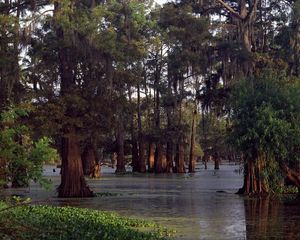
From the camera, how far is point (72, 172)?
2806 cm

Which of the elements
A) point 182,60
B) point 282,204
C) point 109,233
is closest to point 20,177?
point 109,233

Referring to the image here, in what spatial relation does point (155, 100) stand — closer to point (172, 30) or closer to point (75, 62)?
point (172, 30)

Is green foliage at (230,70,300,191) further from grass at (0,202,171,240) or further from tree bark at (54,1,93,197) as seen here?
grass at (0,202,171,240)

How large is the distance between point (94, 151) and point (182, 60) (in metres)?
25.1

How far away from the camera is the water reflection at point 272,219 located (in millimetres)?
14539

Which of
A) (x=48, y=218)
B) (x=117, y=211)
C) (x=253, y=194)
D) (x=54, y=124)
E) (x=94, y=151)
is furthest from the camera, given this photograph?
(x=94, y=151)

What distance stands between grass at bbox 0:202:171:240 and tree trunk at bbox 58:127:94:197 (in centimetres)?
1029

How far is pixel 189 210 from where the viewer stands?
2111 cm

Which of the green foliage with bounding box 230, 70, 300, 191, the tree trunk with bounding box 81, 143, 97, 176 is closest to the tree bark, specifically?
the green foliage with bounding box 230, 70, 300, 191

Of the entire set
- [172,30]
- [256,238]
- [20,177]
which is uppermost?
[172,30]

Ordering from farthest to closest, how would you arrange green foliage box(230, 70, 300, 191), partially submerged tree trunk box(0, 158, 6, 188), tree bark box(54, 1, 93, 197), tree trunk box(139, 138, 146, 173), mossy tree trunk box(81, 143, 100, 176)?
tree trunk box(139, 138, 146, 173) → mossy tree trunk box(81, 143, 100, 176) → tree bark box(54, 1, 93, 197) → green foliage box(230, 70, 300, 191) → partially submerged tree trunk box(0, 158, 6, 188)

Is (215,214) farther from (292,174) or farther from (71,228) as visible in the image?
(71,228)

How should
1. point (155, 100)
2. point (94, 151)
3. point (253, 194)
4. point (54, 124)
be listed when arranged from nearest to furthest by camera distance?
point (54, 124) → point (253, 194) → point (94, 151) → point (155, 100)

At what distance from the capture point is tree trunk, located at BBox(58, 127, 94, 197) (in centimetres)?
2786
